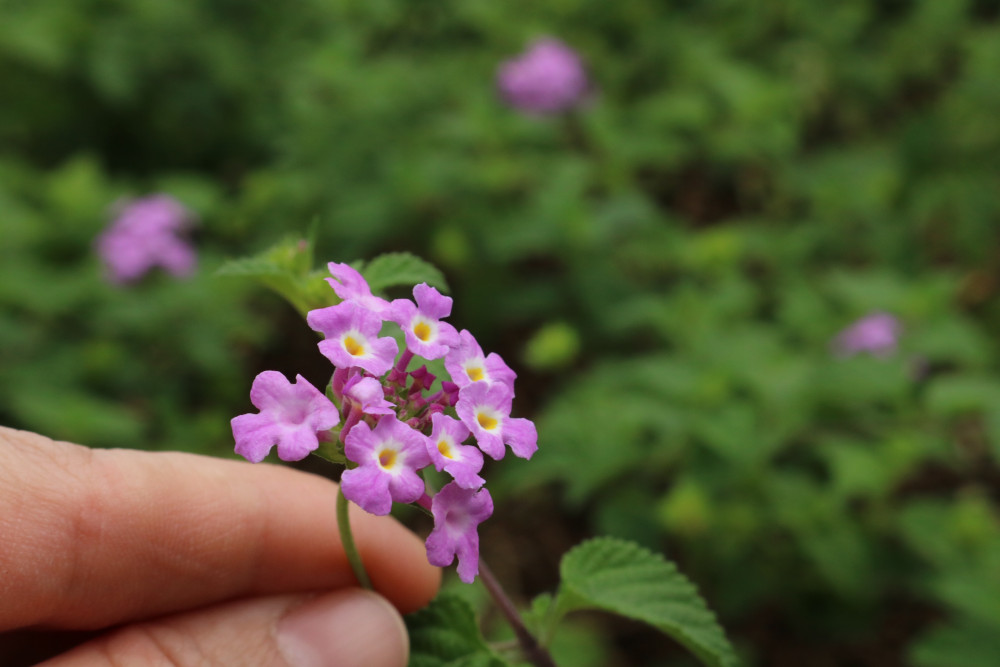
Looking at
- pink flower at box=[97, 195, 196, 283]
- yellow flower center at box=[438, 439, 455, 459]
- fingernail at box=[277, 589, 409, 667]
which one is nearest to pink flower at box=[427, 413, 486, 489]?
yellow flower center at box=[438, 439, 455, 459]

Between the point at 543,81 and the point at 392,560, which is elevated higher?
the point at 543,81

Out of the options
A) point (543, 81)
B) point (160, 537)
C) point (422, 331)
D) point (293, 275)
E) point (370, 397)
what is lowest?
point (160, 537)

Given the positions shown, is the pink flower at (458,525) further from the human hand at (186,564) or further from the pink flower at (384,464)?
the human hand at (186,564)

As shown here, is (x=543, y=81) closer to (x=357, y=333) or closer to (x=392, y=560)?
(x=392, y=560)

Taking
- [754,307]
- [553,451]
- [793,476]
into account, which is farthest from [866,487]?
[754,307]

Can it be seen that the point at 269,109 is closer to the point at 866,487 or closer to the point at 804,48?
the point at 804,48

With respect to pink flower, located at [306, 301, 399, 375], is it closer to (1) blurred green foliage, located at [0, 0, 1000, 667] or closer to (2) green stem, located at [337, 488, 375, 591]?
(2) green stem, located at [337, 488, 375, 591]

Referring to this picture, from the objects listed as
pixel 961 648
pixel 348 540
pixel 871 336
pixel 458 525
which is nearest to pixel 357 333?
pixel 458 525

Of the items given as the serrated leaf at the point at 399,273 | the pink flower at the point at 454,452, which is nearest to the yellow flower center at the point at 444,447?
the pink flower at the point at 454,452
